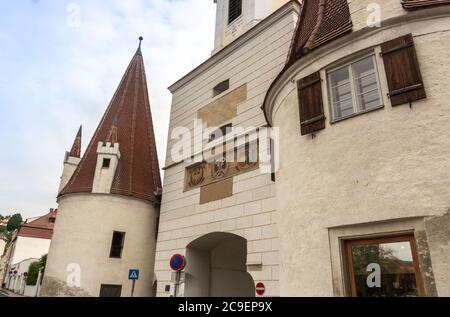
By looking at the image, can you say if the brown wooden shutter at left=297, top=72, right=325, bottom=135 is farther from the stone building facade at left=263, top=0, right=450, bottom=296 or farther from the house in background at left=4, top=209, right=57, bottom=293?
the house in background at left=4, top=209, right=57, bottom=293

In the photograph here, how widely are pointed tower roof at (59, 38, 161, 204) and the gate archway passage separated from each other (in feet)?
15.6

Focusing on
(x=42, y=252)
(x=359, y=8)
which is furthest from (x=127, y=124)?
(x=42, y=252)

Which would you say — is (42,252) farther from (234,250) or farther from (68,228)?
(234,250)

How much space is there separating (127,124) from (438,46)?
16424 mm

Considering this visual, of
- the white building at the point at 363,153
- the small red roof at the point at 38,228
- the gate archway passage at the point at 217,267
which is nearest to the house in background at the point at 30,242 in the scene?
the small red roof at the point at 38,228

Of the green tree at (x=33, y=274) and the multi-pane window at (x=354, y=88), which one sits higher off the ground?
the multi-pane window at (x=354, y=88)

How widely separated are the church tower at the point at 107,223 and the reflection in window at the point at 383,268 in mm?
10875

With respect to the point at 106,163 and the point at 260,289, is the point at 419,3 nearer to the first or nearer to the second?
the point at 260,289

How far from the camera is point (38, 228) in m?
46.9

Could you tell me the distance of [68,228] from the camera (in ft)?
52.1

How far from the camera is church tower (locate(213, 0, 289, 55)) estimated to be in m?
15.5

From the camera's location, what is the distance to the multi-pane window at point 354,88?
6.41 metres

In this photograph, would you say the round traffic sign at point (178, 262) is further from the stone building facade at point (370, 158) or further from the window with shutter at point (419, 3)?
the window with shutter at point (419, 3)

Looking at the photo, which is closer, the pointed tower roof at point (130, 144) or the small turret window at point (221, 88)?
the small turret window at point (221, 88)
